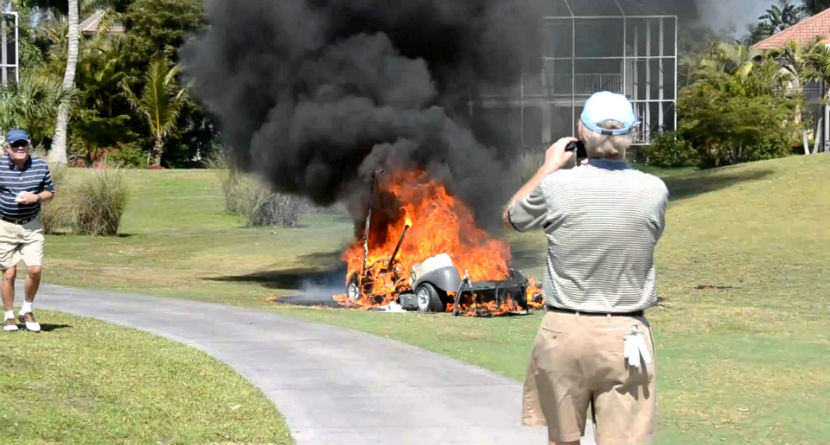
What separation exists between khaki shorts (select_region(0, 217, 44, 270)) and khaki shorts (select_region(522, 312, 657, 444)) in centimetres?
675

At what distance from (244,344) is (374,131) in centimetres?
766

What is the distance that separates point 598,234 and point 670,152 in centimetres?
3783

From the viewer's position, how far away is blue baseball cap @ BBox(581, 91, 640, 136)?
4.45 metres

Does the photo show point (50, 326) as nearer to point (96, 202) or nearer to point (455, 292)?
point (455, 292)

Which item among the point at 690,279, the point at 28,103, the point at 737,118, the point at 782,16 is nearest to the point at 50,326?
the point at 690,279

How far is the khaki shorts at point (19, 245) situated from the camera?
1014 cm

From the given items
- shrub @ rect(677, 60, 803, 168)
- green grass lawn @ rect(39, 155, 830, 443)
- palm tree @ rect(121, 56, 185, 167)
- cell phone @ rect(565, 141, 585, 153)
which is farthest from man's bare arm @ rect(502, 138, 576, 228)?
palm tree @ rect(121, 56, 185, 167)

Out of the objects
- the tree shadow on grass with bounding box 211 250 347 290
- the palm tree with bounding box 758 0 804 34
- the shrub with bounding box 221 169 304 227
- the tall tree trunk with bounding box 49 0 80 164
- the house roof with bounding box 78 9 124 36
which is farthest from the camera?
the palm tree with bounding box 758 0 804 34

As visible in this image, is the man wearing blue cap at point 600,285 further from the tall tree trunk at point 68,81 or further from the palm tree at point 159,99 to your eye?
the palm tree at point 159,99

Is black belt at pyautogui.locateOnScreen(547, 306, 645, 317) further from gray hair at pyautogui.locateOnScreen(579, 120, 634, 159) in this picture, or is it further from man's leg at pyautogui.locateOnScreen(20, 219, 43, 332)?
man's leg at pyautogui.locateOnScreen(20, 219, 43, 332)

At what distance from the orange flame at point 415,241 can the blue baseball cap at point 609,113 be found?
1097cm

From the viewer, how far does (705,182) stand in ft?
99.9

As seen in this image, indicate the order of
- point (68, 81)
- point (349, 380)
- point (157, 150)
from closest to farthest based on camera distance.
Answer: point (349, 380), point (68, 81), point (157, 150)

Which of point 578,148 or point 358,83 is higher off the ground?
point 358,83
